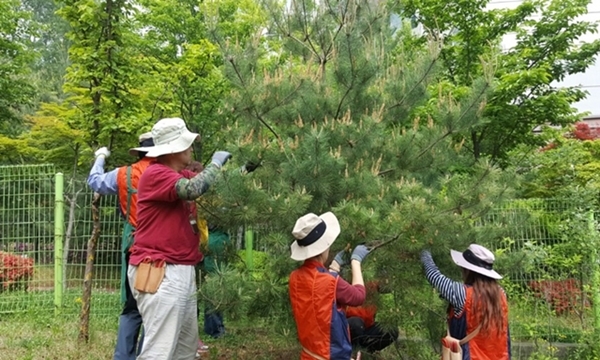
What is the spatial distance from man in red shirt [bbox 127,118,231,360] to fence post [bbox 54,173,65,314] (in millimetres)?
3082

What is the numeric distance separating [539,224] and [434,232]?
10.4ft

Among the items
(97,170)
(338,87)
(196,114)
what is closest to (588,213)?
(338,87)

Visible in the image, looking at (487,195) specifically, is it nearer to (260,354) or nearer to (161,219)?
(161,219)

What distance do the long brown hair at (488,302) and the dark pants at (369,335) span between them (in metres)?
0.82

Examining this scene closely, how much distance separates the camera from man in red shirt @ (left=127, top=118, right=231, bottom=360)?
2.84 m

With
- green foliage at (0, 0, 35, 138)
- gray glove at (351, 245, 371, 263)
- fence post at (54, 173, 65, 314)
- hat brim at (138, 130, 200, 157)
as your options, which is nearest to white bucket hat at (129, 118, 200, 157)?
hat brim at (138, 130, 200, 157)

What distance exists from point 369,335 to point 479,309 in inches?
40.3

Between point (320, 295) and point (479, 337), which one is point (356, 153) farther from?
point (479, 337)

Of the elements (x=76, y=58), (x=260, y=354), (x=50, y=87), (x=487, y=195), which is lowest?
(x=260, y=354)

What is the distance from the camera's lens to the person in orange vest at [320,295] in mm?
2713

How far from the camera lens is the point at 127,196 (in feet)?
11.5

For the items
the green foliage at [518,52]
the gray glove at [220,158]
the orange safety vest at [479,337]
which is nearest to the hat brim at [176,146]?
the gray glove at [220,158]

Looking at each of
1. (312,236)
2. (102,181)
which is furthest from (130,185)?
(312,236)

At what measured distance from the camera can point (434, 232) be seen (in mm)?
3139
